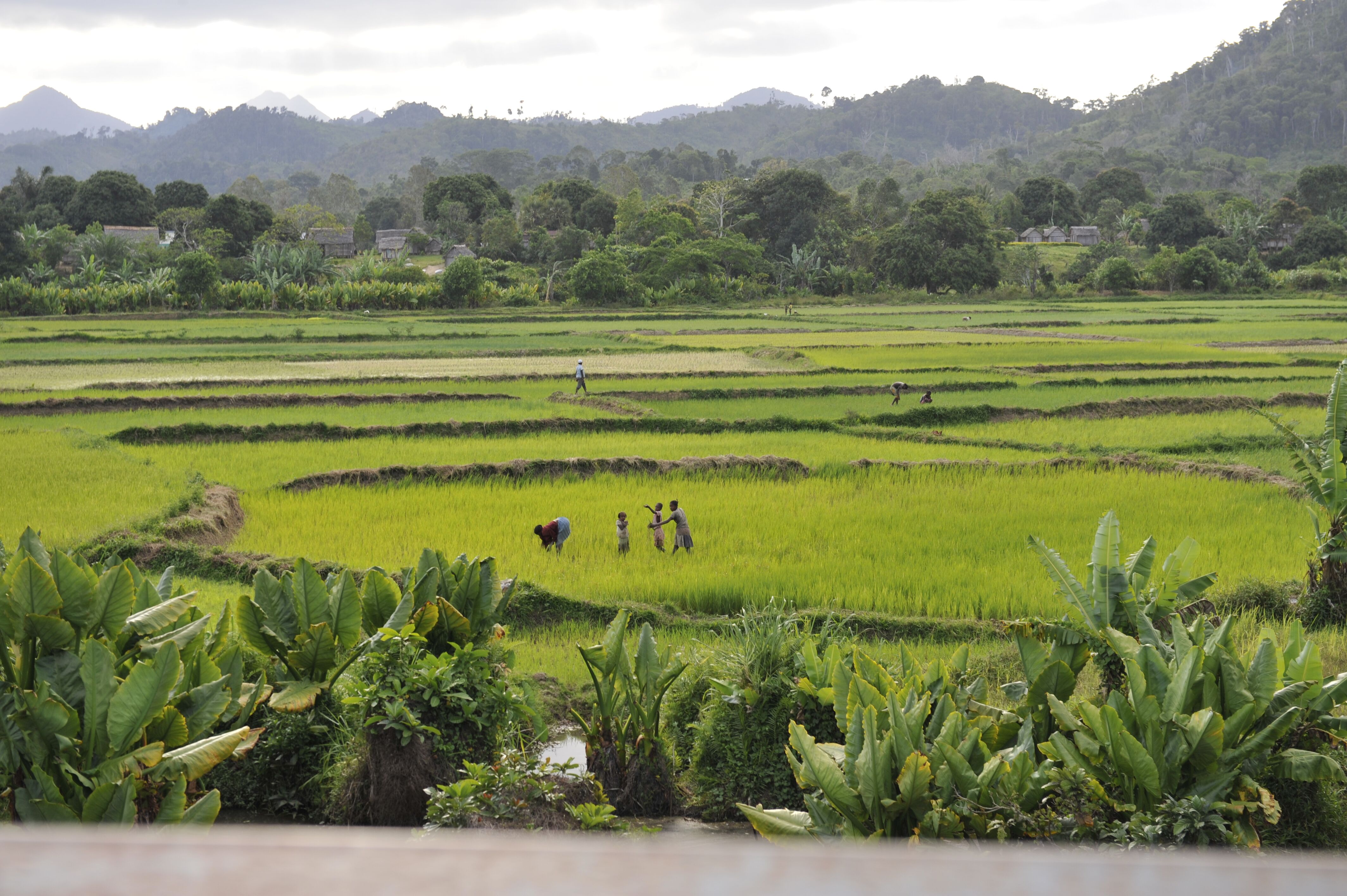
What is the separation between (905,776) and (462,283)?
1631 inches

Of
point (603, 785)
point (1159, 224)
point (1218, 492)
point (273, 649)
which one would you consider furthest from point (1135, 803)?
point (1159, 224)

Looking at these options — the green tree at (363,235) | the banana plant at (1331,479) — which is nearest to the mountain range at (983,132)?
the green tree at (363,235)

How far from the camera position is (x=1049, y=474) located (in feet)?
42.7

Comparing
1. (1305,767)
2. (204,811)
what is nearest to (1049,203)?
(1305,767)

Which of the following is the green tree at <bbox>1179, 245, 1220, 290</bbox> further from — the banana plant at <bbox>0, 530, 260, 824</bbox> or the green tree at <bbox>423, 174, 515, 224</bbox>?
the banana plant at <bbox>0, 530, 260, 824</bbox>

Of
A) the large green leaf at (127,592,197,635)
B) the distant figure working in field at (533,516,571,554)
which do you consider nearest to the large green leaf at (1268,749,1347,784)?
the large green leaf at (127,592,197,635)

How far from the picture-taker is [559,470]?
13.1 m

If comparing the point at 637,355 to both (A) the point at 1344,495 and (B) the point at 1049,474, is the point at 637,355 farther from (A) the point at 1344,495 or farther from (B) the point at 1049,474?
(A) the point at 1344,495

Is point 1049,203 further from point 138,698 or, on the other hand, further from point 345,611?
point 138,698

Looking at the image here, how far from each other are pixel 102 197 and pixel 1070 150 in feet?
316

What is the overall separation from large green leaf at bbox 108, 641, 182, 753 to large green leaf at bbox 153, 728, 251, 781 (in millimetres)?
161

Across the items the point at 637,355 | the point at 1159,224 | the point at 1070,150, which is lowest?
the point at 637,355

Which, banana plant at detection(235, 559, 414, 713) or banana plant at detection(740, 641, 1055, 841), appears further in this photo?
banana plant at detection(235, 559, 414, 713)

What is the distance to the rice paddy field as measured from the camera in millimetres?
9086
